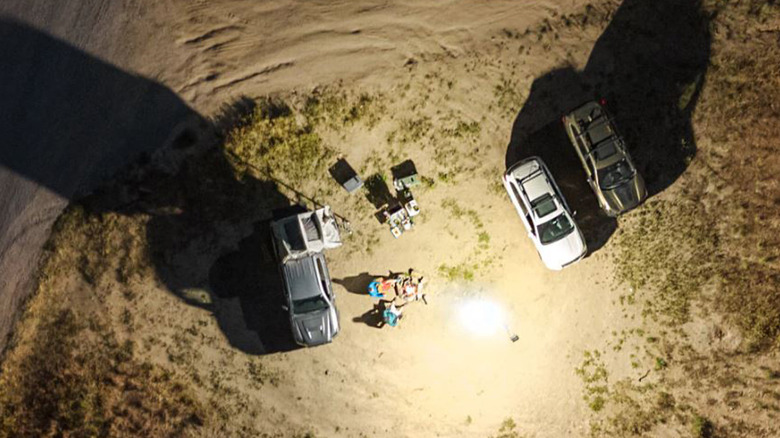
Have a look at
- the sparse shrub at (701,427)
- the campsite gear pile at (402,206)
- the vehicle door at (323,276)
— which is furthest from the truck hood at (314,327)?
the sparse shrub at (701,427)

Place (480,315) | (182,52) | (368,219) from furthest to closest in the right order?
(480,315) → (368,219) → (182,52)

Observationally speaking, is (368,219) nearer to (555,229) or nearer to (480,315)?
(480,315)

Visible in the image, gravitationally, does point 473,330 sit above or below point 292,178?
below

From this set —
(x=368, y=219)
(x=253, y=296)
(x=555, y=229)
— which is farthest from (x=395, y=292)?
(x=555, y=229)

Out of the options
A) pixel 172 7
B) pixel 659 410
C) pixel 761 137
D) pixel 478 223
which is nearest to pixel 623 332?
pixel 659 410

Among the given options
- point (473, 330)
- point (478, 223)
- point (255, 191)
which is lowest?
point (473, 330)

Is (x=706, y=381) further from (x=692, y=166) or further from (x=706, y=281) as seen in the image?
(x=692, y=166)

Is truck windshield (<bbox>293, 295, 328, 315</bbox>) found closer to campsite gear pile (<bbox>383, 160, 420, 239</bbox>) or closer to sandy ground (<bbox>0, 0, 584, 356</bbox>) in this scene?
campsite gear pile (<bbox>383, 160, 420, 239</bbox>)
